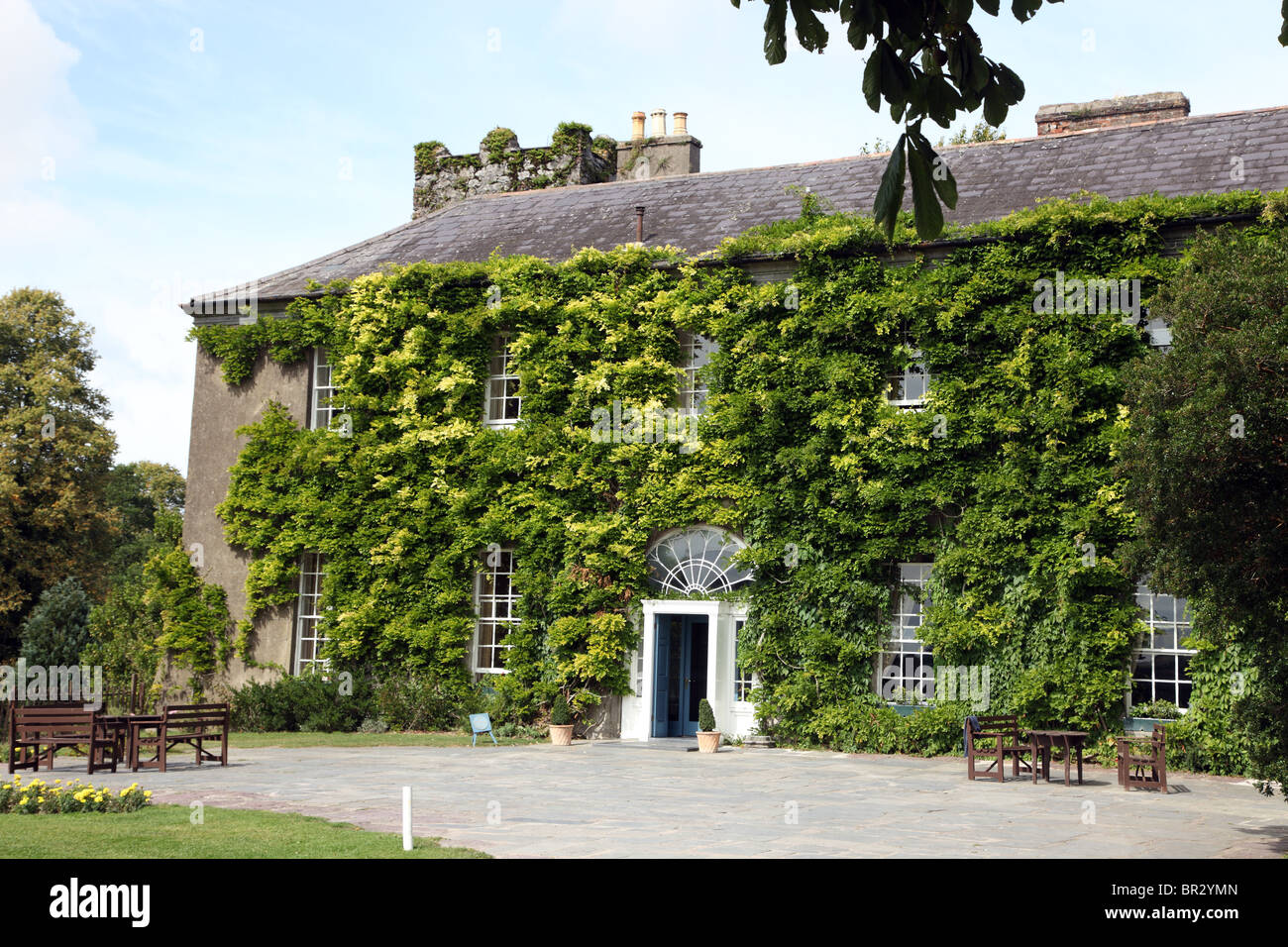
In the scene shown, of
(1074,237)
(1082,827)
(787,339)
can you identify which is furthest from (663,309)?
(1082,827)

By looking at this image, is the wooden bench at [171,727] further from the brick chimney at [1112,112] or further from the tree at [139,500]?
the tree at [139,500]

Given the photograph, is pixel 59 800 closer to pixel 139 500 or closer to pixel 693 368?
pixel 693 368

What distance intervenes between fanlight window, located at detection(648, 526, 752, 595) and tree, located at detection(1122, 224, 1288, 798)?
9.83 m

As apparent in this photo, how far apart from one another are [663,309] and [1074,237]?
21.5 ft

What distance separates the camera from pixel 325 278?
77.8 feet

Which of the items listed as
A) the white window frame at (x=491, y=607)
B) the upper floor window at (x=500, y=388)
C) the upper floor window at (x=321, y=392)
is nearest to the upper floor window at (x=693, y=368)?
the upper floor window at (x=500, y=388)

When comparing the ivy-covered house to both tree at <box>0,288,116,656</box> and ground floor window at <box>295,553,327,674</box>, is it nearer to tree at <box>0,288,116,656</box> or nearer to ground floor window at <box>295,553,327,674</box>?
ground floor window at <box>295,553,327,674</box>

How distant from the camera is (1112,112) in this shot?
73.4 feet

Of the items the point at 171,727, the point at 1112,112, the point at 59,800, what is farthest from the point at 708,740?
the point at 1112,112

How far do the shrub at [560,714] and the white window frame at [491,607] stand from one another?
1.69 meters

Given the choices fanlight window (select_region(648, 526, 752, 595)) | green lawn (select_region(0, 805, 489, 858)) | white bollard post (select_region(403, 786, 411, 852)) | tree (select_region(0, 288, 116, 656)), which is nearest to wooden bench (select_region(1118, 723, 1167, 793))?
fanlight window (select_region(648, 526, 752, 595))

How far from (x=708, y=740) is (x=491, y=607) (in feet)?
16.7

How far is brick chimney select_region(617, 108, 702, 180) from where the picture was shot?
2627cm
